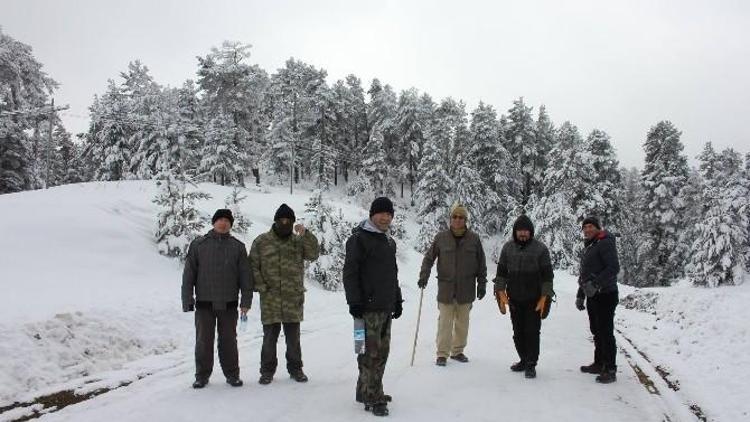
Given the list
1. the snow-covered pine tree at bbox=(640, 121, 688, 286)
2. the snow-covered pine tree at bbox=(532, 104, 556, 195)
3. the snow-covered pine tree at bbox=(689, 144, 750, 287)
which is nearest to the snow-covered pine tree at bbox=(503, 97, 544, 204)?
the snow-covered pine tree at bbox=(532, 104, 556, 195)

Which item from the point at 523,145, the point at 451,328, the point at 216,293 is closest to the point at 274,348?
the point at 216,293

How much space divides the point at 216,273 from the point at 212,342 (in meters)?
0.87

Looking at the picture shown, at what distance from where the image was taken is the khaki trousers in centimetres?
838

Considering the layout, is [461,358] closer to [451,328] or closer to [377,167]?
[451,328]

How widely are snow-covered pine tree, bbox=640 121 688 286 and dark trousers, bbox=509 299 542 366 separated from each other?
135 feet

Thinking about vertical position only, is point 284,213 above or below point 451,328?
above

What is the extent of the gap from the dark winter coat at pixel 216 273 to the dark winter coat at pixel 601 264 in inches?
187

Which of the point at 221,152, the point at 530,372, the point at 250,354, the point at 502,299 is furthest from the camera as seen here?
the point at 221,152

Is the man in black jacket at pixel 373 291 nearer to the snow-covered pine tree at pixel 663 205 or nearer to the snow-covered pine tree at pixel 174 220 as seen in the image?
the snow-covered pine tree at pixel 174 220

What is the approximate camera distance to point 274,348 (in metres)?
7.12

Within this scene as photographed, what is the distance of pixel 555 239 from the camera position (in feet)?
Answer: 126

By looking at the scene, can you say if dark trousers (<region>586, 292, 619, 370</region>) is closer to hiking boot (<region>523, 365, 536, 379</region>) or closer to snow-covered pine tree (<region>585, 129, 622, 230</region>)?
hiking boot (<region>523, 365, 536, 379</region>)

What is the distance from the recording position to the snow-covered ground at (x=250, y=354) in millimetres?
6129

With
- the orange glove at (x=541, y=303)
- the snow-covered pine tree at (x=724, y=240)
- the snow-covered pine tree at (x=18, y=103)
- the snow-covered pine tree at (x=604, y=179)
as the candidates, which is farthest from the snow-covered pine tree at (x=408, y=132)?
the orange glove at (x=541, y=303)
